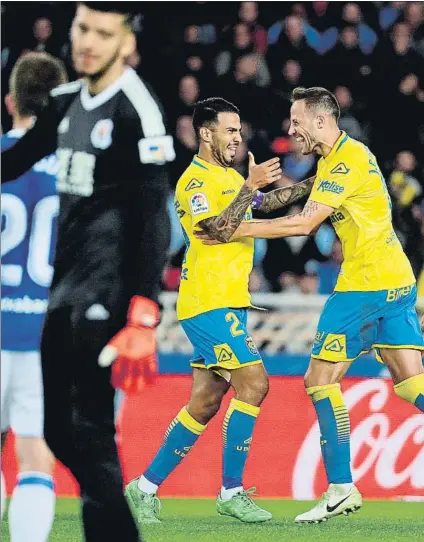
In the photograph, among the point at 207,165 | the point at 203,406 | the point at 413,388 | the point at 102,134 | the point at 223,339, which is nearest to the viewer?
the point at 102,134

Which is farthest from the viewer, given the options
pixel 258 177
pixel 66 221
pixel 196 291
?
pixel 196 291

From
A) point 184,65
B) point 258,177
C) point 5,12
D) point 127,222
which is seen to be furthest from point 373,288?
point 5,12

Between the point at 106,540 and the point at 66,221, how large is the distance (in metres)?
0.99

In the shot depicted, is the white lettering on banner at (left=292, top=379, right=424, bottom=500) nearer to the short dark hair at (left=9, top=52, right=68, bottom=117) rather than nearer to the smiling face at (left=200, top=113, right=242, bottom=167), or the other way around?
the smiling face at (left=200, top=113, right=242, bottom=167)

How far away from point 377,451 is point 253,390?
1218 millimetres

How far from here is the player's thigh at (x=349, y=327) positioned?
5531 mm

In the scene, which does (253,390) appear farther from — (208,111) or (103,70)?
(103,70)

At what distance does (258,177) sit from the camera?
5.46 metres

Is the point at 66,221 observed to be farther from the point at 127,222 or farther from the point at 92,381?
the point at 92,381

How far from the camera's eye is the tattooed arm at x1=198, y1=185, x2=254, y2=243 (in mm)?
5629

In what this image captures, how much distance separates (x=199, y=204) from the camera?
577cm

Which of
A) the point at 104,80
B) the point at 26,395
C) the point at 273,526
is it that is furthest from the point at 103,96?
the point at 273,526

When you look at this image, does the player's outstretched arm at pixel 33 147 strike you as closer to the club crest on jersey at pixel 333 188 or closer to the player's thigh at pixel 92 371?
the player's thigh at pixel 92 371

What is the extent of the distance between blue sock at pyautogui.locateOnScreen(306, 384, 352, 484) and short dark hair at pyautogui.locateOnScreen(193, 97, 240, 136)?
1341 mm
